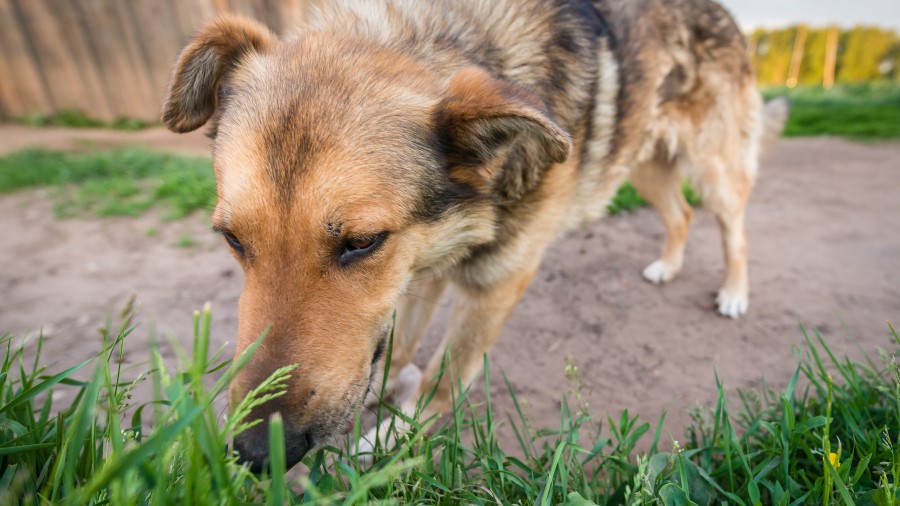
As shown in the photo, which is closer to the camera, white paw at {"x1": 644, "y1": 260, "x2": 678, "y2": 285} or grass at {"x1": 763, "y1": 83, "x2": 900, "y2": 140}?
white paw at {"x1": 644, "y1": 260, "x2": 678, "y2": 285}

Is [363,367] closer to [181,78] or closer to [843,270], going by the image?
[181,78]

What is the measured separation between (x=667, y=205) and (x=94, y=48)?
9435 millimetres

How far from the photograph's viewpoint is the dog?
1426 mm

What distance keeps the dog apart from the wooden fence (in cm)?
698

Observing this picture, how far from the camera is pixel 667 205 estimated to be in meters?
3.79

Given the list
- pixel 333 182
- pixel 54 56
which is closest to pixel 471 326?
pixel 333 182

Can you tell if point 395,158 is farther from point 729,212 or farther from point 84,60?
point 84,60

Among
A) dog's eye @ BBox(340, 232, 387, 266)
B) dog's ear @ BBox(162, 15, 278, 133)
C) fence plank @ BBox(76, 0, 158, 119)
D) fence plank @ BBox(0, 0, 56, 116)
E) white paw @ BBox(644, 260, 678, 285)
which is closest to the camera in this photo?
dog's eye @ BBox(340, 232, 387, 266)

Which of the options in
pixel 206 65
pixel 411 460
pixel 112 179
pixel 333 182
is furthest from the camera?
pixel 112 179

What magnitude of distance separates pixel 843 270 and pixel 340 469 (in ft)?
12.6

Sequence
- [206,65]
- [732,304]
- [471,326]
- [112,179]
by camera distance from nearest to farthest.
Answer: [206,65], [471,326], [732,304], [112,179]

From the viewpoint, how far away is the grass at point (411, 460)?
100cm

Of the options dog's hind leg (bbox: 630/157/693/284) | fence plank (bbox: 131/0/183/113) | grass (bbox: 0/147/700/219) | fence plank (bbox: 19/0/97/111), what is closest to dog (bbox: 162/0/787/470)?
dog's hind leg (bbox: 630/157/693/284)

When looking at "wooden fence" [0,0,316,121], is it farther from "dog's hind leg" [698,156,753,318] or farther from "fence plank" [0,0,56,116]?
"dog's hind leg" [698,156,753,318]
